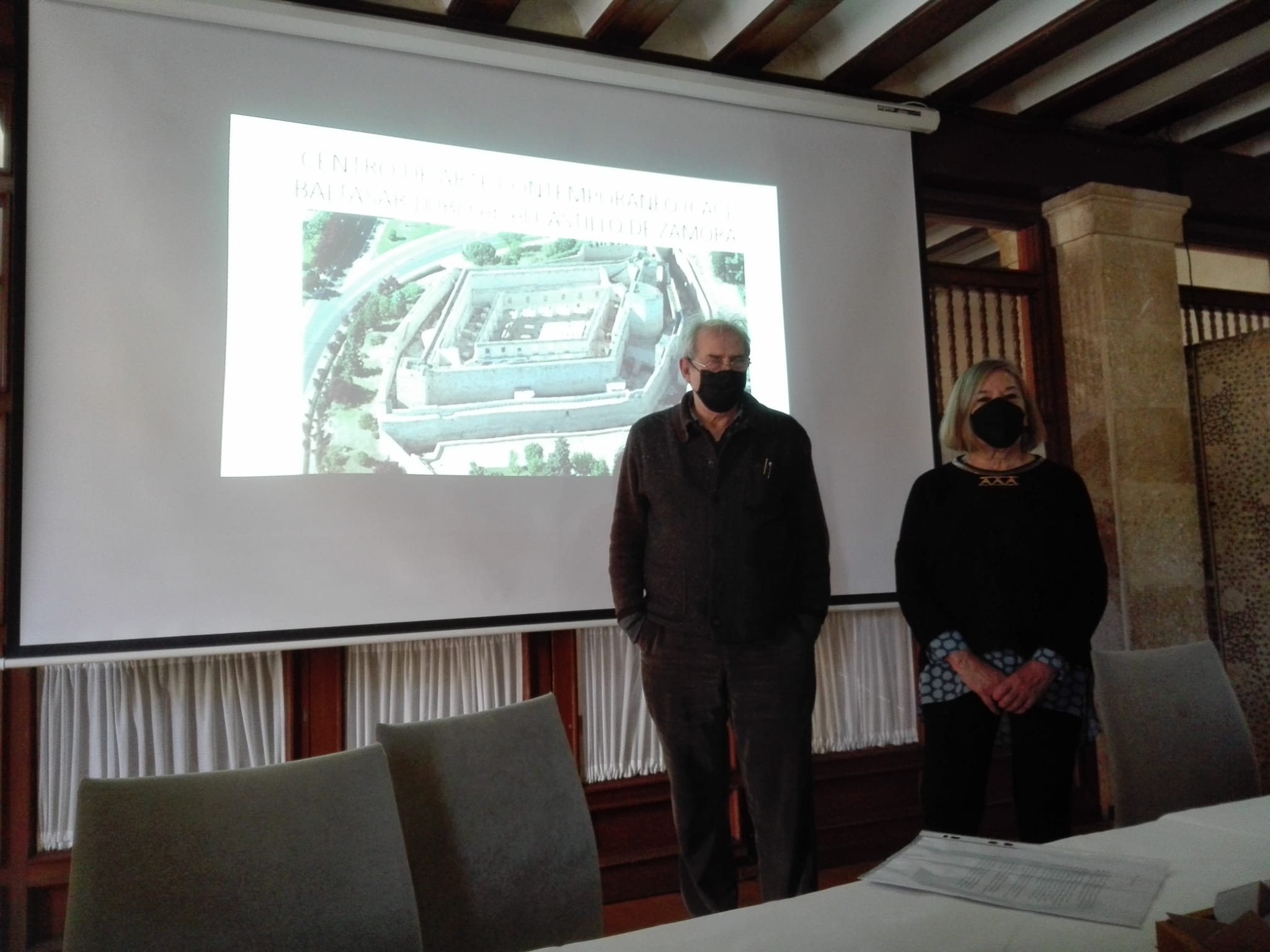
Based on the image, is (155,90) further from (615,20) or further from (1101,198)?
(1101,198)

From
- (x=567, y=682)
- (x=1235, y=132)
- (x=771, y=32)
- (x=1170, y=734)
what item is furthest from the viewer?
(x=1235, y=132)

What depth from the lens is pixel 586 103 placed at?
113 inches

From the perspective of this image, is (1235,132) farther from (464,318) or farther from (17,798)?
(17,798)

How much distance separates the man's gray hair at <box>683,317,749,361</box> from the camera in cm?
229

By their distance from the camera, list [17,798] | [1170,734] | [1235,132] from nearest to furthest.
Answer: [1170,734], [17,798], [1235,132]

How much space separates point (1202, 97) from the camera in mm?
3619

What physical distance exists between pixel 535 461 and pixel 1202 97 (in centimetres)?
303

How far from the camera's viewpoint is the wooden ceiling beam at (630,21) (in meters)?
2.84

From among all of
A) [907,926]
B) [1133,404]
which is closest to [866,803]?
[1133,404]

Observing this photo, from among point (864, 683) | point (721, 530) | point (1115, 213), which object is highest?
point (1115, 213)

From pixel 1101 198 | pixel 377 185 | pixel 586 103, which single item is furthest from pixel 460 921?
pixel 1101 198

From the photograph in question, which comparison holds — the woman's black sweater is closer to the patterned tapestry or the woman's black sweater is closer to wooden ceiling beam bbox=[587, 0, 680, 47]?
wooden ceiling beam bbox=[587, 0, 680, 47]

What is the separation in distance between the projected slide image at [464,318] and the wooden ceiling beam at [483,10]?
19.1 inches

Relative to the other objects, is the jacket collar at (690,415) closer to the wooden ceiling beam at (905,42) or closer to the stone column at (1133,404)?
the wooden ceiling beam at (905,42)
